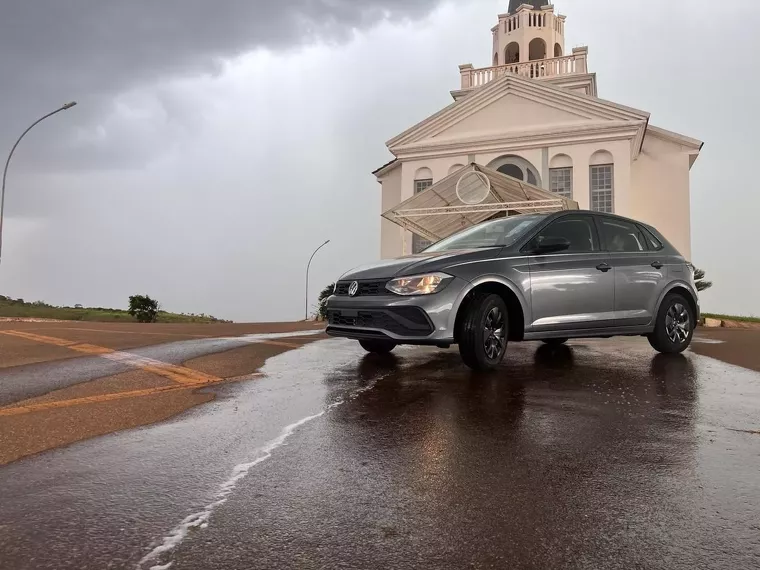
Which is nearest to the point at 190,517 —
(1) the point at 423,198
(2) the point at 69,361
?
(2) the point at 69,361

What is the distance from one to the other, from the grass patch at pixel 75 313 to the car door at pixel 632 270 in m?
23.4

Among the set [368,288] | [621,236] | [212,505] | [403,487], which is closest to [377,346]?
[368,288]

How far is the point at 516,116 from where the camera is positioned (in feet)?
81.8

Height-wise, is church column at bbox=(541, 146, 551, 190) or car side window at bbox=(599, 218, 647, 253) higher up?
church column at bbox=(541, 146, 551, 190)

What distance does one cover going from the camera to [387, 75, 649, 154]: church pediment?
23.0 metres

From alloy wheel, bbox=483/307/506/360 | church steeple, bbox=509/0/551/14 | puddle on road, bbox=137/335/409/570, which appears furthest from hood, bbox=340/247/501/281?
church steeple, bbox=509/0/551/14

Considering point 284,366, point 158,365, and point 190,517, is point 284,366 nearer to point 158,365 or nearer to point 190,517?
point 158,365

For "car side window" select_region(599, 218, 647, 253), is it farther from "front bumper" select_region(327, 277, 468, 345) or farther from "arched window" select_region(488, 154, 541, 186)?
"arched window" select_region(488, 154, 541, 186)

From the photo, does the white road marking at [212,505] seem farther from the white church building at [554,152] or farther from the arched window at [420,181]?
the arched window at [420,181]

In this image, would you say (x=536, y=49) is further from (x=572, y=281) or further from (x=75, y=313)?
(x=572, y=281)

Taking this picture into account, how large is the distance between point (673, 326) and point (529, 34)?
96.9 feet

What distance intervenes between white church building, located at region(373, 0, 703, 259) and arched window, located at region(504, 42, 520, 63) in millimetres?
5570

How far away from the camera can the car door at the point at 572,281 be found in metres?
6.33

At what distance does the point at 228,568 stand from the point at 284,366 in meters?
4.67
